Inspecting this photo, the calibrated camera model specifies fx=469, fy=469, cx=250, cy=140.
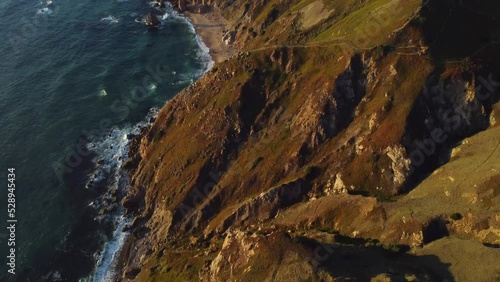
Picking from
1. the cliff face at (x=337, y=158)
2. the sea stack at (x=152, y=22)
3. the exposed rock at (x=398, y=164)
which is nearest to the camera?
the cliff face at (x=337, y=158)

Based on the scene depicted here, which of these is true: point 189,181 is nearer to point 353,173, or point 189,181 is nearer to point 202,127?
point 202,127

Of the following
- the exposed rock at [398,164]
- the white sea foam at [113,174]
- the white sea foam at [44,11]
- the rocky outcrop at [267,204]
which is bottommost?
the white sea foam at [113,174]

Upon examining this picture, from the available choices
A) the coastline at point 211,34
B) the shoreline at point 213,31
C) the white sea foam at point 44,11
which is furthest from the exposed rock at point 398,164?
the white sea foam at point 44,11

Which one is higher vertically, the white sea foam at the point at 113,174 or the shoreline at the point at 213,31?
the shoreline at the point at 213,31

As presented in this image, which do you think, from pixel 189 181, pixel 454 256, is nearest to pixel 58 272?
pixel 189 181

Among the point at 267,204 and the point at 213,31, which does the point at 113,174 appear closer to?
the point at 267,204

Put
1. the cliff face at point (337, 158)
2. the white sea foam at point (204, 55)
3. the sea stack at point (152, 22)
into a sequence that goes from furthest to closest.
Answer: the sea stack at point (152, 22) < the white sea foam at point (204, 55) < the cliff face at point (337, 158)

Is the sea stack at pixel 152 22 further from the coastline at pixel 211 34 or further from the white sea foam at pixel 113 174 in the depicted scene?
the white sea foam at pixel 113 174
